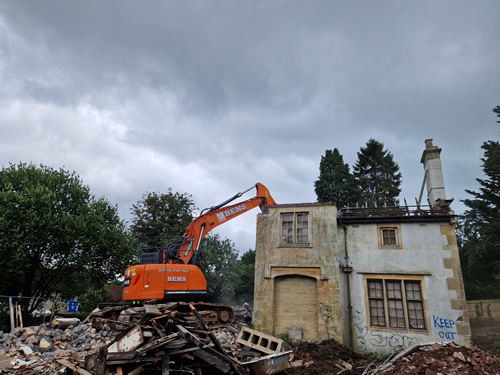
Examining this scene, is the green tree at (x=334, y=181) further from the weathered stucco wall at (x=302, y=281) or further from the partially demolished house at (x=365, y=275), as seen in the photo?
the weathered stucco wall at (x=302, y=281)

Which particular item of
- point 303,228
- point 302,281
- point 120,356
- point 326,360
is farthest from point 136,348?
point 303,228

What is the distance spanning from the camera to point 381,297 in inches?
539

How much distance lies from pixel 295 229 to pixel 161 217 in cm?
2102

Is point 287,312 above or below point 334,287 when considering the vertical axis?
below

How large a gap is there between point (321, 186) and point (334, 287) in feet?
86.2

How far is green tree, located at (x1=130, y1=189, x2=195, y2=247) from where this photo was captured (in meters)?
31.3

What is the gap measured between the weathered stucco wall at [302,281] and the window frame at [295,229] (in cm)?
9

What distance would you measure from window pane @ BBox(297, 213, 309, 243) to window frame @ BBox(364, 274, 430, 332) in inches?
124

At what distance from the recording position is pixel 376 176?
4025cm

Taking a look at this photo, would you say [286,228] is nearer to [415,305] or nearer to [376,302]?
[376,302]

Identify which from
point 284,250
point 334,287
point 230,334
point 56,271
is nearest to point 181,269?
point 230,334

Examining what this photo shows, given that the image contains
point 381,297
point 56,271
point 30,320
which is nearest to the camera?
point 381,297

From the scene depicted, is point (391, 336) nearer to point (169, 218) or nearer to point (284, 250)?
point (284, 250)

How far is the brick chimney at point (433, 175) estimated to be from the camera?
14.5 meters
